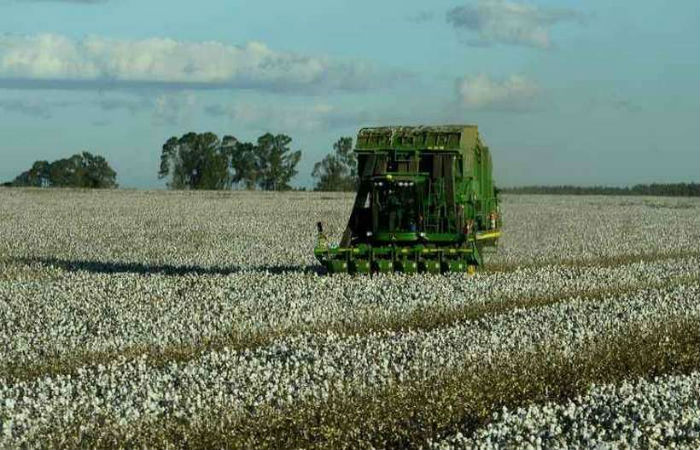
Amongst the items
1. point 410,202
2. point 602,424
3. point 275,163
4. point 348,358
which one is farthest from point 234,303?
point 275,163

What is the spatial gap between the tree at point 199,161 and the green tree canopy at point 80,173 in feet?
15.3

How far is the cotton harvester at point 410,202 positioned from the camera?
20.9m

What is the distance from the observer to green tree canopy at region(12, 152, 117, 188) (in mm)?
96000

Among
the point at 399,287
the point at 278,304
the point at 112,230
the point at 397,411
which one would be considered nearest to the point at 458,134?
the point at 399,287

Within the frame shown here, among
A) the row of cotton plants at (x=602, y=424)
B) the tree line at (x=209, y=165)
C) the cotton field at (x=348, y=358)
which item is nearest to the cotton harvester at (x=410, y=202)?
the cotton field at (x=348, y=358)

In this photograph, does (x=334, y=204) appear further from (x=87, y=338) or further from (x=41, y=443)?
(x=41, y=443)

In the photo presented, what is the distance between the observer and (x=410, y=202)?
21797 mm

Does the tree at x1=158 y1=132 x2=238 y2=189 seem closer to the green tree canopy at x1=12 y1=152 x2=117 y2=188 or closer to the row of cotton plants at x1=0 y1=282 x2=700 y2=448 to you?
the green tree canopy at x1=12 y1=152 x2=117 y2=188

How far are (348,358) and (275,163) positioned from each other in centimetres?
8403

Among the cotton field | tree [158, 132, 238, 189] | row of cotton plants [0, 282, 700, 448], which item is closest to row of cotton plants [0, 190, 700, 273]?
the cotton field

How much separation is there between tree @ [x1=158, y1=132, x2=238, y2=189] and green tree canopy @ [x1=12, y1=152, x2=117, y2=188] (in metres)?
4.65

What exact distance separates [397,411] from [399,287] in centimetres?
851

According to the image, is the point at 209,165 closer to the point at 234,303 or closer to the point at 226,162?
the point at 226,162

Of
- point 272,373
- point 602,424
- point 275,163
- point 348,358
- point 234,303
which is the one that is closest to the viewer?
point 602,424
